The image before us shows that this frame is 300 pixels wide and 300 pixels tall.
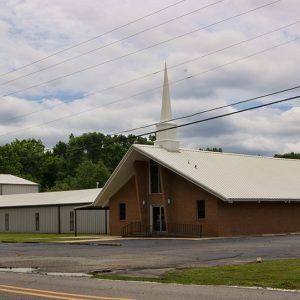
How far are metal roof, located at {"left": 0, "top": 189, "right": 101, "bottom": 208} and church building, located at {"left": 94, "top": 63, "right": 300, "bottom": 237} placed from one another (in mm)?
6584

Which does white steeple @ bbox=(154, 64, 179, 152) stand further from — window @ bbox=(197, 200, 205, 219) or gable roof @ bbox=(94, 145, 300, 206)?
window @ bbox=(197, 200, 205, 219)

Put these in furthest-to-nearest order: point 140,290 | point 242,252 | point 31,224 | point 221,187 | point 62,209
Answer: point 31,224 → point 62,209 → point 221,187 → point 242,252 → point 140,290

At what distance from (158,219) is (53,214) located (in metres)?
16.3

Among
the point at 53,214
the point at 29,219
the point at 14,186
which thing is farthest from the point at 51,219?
the point at 14,186

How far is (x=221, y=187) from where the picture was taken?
39875 mm

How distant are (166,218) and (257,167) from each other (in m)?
10.2

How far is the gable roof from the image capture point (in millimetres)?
40062

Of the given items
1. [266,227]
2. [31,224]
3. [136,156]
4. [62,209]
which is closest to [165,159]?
[136,156]

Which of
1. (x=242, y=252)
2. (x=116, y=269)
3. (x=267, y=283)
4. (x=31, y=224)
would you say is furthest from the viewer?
(x=31, y=224)

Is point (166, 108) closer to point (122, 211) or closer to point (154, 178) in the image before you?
point (154, 178)

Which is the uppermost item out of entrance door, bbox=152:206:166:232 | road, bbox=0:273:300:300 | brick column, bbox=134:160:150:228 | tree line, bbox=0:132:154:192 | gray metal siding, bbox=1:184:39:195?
tree line, bbox=0:132:154:192

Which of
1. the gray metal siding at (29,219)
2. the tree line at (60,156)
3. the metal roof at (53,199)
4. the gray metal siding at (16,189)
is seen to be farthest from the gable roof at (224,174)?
the tree line at (60,156)

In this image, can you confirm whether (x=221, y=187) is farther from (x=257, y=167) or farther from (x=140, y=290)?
(x=140, y=290)

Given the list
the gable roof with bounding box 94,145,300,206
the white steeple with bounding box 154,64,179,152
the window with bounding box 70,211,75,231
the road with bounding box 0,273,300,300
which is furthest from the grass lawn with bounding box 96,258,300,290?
the window with bounding box 70,211,75,231
